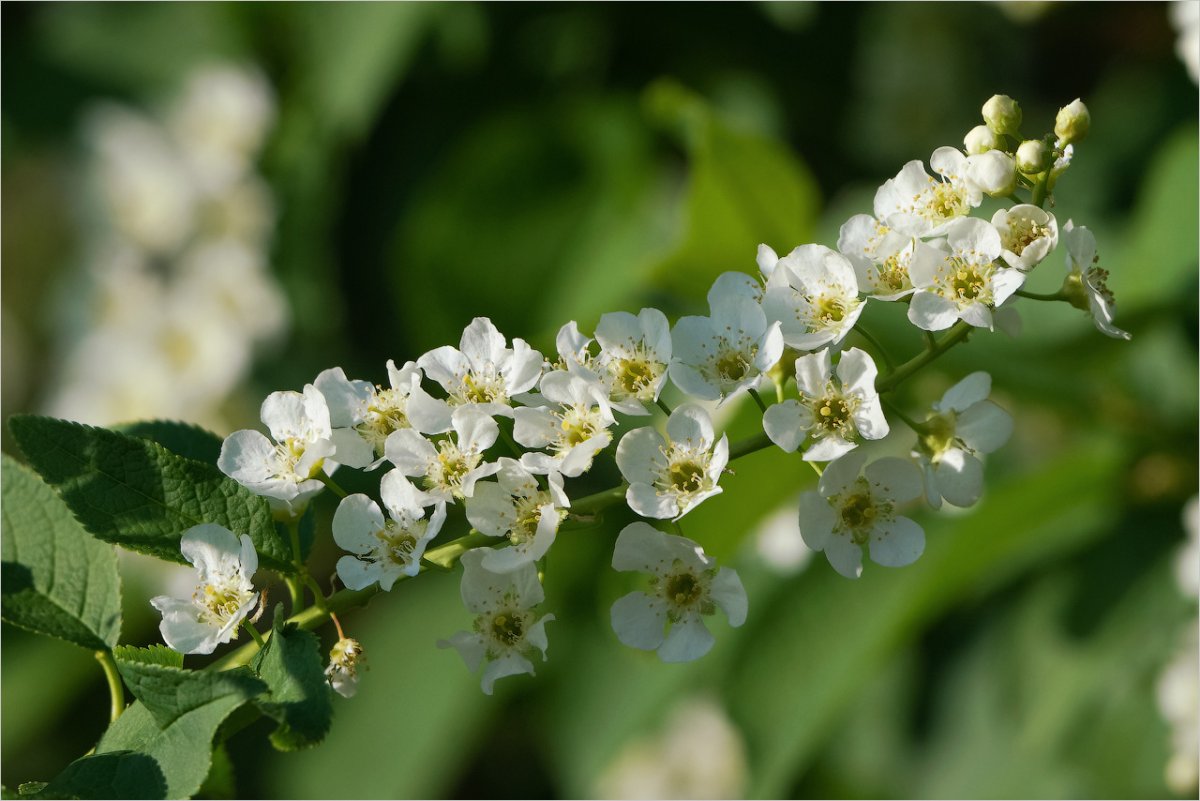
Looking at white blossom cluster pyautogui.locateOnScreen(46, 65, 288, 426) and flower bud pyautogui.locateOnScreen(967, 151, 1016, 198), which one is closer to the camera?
flower bud pyautogui.locateOnScreen(967, 151, 1016, 198)

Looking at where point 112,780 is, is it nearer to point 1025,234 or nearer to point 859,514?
point 859,514

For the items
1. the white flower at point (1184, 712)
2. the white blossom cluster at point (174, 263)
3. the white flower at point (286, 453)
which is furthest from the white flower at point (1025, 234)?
the white blossom cluster at point (174, 263)

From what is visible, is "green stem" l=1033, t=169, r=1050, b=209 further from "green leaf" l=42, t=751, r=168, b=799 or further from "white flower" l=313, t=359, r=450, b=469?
"green leaf" l=42, t=751, r=168, b=799

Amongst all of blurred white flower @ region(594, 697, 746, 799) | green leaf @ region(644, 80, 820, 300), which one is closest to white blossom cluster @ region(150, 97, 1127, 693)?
green leaf @ region(644, 80, 820, 300)

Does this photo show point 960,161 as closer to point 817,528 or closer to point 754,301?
point 754,301

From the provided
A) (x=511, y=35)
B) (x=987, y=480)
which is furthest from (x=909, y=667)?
(x=511, y=35)

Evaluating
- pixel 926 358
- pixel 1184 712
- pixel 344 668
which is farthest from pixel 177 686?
pixel 1184 712
